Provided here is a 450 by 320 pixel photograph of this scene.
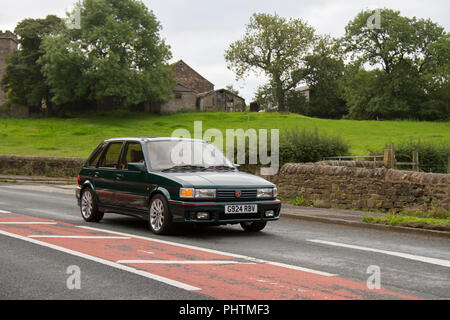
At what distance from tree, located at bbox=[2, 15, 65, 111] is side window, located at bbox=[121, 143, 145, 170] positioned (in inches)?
2548

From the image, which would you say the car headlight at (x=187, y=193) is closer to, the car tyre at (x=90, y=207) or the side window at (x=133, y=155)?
the side window at (x=133, y=155)

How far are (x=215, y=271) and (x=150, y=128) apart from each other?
5117cm

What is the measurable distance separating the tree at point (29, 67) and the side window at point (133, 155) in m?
64.7

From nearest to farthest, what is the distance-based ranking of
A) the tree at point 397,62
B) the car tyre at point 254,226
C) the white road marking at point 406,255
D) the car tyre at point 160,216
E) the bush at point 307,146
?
the white road marking at point 406,255, the car tyre at point 160,216, the car tyre at point 254,226, the bush at point 307,146, the tree at point 397,62

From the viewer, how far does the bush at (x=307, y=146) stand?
19.5 m

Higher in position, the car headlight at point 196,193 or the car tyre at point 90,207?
the car headlight at point 196,193

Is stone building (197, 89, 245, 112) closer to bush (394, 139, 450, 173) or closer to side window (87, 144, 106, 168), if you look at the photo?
bush (394, 139, 450, 173)

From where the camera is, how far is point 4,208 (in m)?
15.4

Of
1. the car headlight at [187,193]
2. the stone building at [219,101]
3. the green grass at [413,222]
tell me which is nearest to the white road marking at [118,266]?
the car headlight at [187,193]

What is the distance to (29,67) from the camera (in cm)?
7512

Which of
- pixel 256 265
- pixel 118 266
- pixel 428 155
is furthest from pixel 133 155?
pixel 428 155

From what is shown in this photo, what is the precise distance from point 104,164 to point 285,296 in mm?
7328

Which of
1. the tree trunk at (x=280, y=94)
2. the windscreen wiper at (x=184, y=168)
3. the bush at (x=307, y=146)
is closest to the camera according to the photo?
the windscreen wiper at (x=184, y=168)

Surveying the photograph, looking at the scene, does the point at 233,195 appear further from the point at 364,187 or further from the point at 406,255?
the point at 364,187
